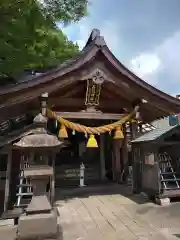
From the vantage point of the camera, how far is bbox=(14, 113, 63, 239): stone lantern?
4945 millimetres

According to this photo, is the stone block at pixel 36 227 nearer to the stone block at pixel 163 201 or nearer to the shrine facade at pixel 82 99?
the shrine facade at pixel 82 99

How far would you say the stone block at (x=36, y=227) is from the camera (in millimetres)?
4918

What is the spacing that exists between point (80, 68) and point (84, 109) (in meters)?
1.63

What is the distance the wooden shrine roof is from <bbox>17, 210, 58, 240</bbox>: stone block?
3.69 m

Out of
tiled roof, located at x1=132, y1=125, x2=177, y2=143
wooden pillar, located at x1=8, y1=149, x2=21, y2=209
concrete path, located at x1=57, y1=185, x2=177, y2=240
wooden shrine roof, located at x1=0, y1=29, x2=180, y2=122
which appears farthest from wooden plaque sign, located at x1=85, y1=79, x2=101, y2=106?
concrete path, located at x1=57, y1=185, x2=177, y2=240

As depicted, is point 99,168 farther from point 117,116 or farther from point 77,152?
point 117,116

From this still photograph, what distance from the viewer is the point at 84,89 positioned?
8.79 metres

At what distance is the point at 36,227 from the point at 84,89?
5.29 metres

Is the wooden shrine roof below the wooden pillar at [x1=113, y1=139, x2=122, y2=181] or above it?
above

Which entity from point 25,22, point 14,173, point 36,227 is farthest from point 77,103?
point 36,227

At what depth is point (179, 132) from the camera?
827 cm

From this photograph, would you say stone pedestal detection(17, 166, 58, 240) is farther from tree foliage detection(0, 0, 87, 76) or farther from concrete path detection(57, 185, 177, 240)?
tree foliage detection(0, 0, 87, 76)

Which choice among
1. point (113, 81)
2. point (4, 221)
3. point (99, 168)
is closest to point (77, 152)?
point (99, 168)

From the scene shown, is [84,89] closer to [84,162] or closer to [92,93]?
[92,93]
